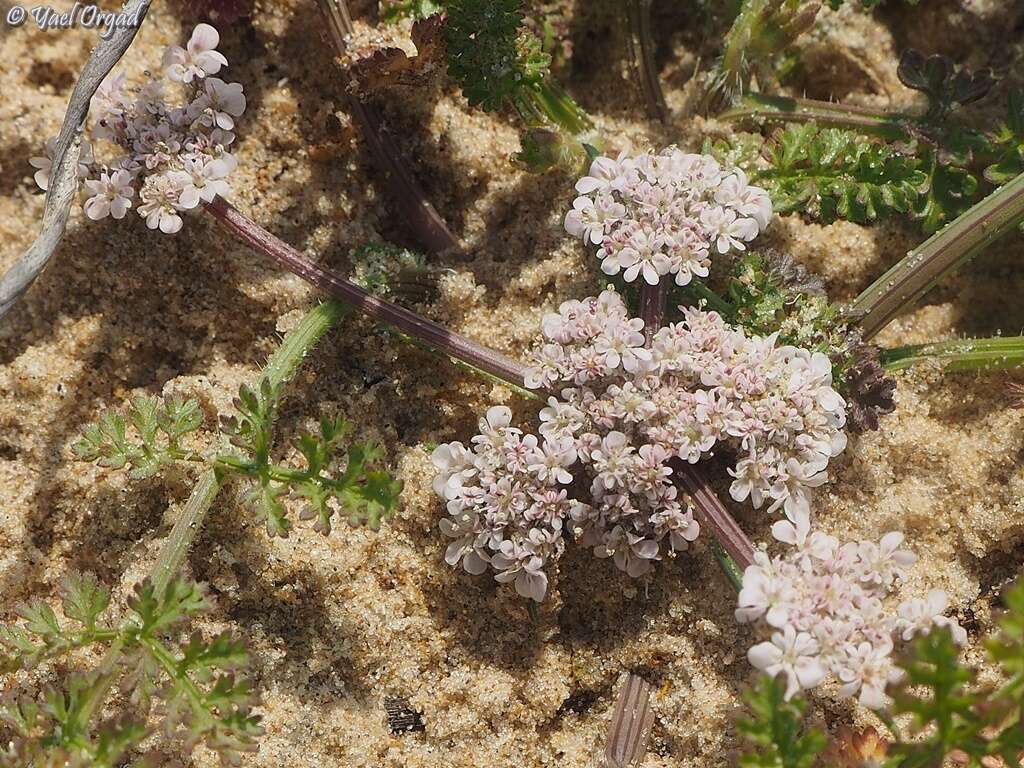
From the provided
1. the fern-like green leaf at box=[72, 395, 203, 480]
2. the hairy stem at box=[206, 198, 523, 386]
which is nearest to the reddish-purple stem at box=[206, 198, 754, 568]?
the hairy stem at box=[206, 198, 523, 386]

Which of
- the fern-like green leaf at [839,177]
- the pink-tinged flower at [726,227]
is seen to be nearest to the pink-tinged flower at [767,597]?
the pink-tinged flower at [726,227]

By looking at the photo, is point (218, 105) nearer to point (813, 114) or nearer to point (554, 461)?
point (554, 461)

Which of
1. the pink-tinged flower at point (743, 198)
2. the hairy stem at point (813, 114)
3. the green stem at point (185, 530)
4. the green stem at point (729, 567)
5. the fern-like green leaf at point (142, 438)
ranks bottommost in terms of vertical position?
the green stem at point (185, 530)

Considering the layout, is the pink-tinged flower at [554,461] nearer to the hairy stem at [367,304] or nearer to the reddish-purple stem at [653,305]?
the hairy stem at [367,304]

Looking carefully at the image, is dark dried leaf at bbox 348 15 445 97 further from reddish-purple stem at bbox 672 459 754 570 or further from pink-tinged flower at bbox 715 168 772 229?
reddish-purple stem at bbox 672 459 754 570

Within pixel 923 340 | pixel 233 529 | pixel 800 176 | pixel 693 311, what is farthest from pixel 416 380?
pixel 923 340
